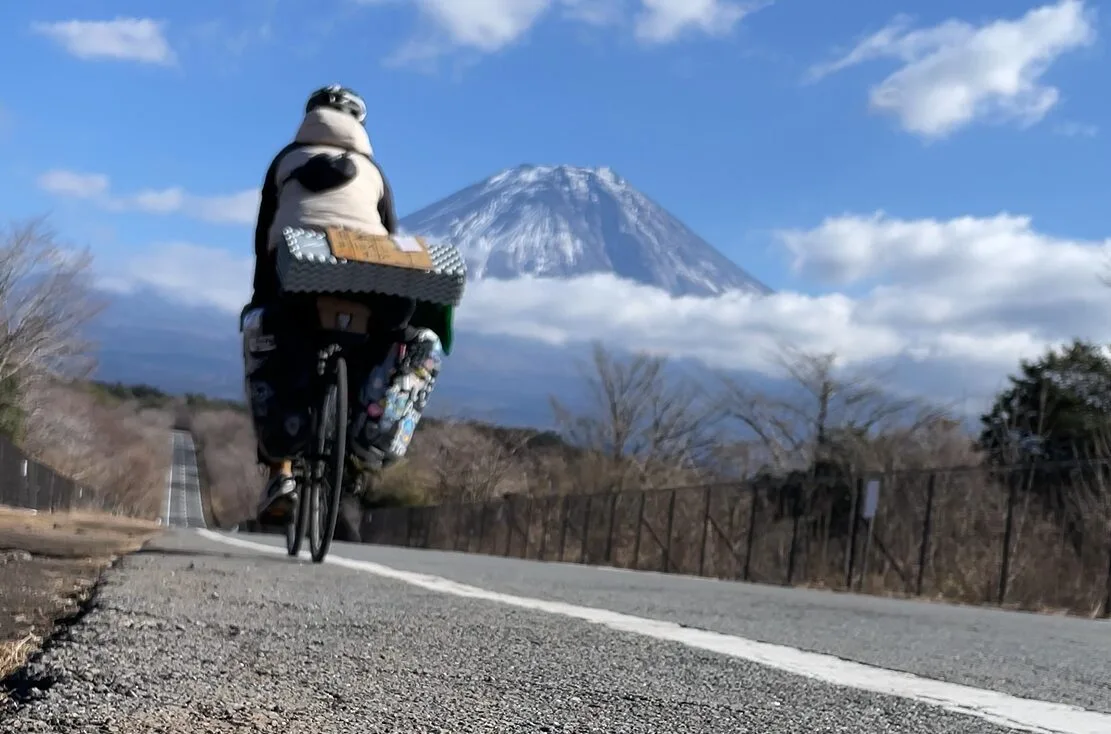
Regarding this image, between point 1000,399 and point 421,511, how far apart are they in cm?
2285

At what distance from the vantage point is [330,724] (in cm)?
144

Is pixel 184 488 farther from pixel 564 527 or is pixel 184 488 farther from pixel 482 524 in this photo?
pixel 564 527

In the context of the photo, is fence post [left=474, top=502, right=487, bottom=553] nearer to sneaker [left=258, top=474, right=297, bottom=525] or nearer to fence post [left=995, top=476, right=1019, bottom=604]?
fence post [left=995, top=476, right=1019, bottom=604]

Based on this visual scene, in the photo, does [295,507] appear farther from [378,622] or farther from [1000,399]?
[1000,399]

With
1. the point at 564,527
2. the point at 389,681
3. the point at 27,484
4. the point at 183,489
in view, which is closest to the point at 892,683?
the point at 389,681

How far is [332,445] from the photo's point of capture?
19.5ft

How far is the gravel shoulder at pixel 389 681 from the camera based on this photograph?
56.9 inches

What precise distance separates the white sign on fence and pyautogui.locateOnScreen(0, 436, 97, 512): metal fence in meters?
11.2

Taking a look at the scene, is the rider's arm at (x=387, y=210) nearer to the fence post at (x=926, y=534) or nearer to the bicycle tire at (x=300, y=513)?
the bicycle tire at (x=300, y=513)

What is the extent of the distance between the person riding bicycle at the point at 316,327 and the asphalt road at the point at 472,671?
5.73 feet

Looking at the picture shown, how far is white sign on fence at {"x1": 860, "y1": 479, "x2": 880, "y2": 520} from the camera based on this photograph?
582 inches

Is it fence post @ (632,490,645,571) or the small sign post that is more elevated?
the small sign post

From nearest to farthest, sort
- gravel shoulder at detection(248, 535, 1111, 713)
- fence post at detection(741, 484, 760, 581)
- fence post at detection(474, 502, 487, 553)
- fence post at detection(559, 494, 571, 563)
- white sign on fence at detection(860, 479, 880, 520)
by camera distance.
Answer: gravel shoulder at detection(248, 535, 1111, 713), white sign on fence at detection(860, 479, 880, 520), fence post at detection(741, 484, 760, 581), fence post at detection(559, 494, 571, 563), fence post at detection(474, 502, 487, 553)

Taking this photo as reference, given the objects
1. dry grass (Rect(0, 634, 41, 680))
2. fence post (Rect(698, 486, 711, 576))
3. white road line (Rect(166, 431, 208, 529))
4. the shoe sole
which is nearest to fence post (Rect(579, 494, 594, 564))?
fence post (Rect(698, 486, 711, 576))
